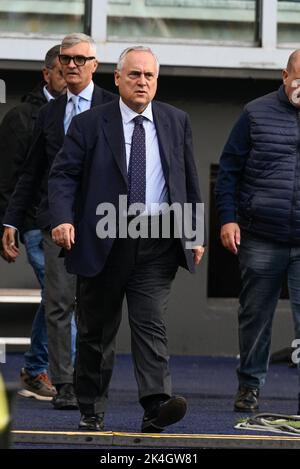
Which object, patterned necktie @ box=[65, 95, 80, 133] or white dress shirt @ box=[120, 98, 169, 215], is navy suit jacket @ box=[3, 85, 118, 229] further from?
white dress shirt @ box=[120, 98, 169, 215]

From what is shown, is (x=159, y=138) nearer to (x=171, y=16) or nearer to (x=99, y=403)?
(x=99, y=403)

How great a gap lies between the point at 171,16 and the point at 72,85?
17.3ft

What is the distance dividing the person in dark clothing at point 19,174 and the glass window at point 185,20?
13.0 ft

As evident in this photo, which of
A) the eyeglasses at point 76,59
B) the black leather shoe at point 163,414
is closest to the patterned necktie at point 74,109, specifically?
the eyeglasses at point 76,59

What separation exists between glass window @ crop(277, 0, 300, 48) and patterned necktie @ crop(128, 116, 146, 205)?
21.1 feet

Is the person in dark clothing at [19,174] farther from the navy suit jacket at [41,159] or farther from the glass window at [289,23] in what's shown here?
the glass window at [289,23]

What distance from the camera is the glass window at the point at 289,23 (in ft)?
46.4

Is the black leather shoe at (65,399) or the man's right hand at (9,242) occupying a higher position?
the man's right hand at (9,242)

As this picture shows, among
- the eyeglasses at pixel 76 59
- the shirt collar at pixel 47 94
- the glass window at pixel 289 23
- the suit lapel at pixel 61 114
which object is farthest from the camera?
the glass window at pixel 289 23

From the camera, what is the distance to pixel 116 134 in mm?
7918

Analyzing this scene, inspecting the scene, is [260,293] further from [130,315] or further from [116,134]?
[116,134]

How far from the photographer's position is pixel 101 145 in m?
7.90

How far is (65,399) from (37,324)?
863mm
